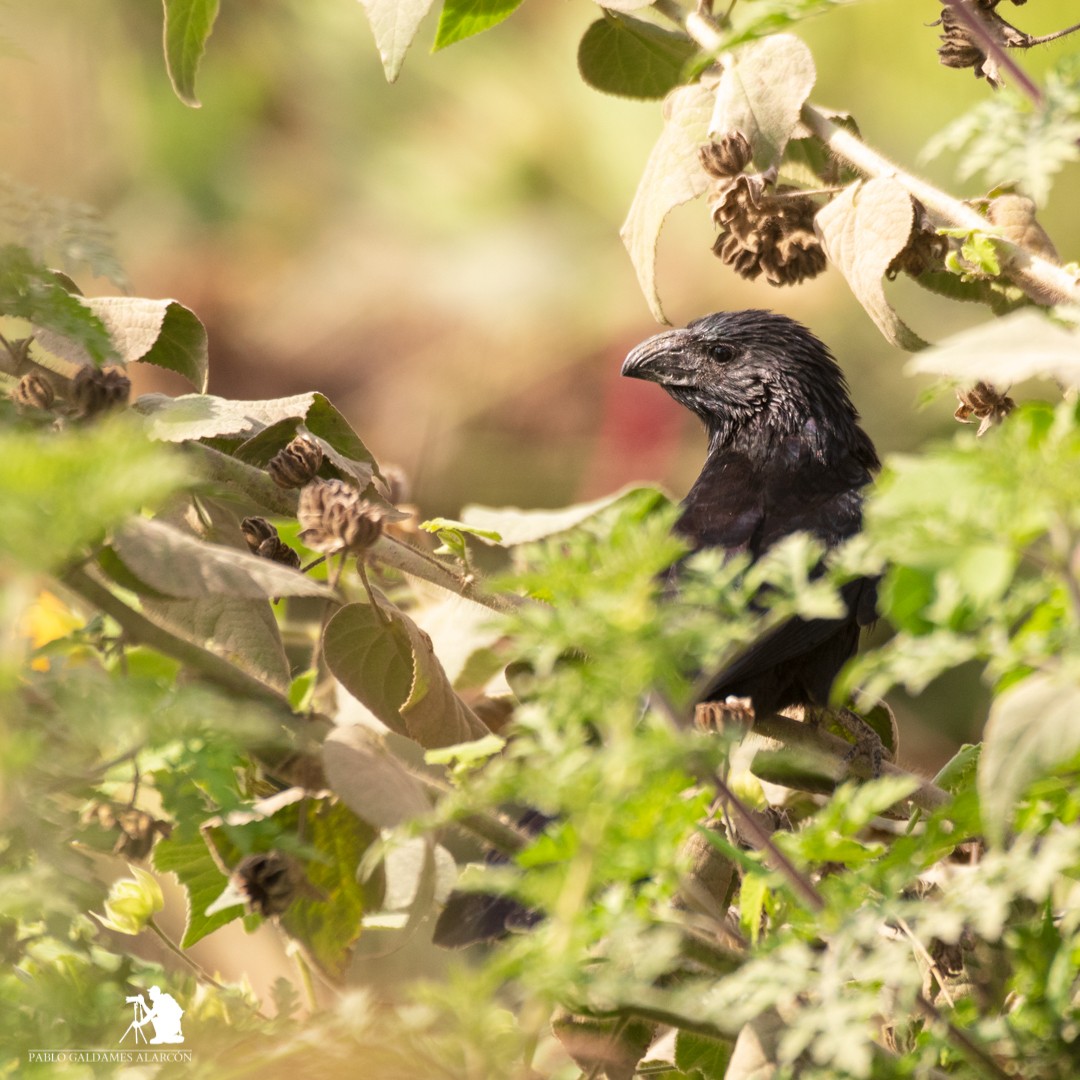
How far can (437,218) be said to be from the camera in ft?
19.7

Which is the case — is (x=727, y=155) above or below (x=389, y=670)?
above

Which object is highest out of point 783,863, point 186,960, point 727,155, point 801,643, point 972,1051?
point 727,155

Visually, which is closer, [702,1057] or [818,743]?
[702,1057]

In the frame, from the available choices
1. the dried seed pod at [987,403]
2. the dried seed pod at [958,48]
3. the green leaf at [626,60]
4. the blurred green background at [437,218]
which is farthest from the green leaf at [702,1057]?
the blurred green background at [437,218]

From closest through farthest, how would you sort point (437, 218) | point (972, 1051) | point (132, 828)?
point (972, 1051) → point (132, 828) → point (437, 218)

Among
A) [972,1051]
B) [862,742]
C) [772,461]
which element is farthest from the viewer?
[772,461]

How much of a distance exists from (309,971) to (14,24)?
3.75ft

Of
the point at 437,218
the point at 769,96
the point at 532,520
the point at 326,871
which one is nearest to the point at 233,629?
the point at 326,871

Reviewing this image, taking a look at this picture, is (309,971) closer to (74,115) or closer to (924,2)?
(924,2)

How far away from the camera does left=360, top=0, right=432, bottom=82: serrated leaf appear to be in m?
1.59

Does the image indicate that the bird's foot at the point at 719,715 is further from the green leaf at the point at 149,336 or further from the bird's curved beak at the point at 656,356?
the bird's curved beak at the point at 656,356

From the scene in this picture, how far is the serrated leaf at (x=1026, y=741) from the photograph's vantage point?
0.76 metres

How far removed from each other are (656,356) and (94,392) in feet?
6.70

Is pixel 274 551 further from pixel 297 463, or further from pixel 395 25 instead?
pixel 395 25
